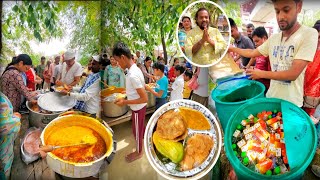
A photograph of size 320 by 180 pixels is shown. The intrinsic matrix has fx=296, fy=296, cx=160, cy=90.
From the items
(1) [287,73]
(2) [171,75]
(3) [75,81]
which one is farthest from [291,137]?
(3) [75,81]

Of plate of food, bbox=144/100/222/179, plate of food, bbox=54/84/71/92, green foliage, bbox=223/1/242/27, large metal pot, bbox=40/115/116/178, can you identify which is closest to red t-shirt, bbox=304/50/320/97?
green foliage, bbox=223/1/242/27

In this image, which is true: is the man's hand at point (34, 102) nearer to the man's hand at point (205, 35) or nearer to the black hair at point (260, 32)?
the man's hand at point (205, 35)

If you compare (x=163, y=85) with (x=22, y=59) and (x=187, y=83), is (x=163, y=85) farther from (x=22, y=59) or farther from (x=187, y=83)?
(x=22, y=59)

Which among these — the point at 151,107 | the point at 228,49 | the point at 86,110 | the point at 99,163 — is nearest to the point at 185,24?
the point at 228,49

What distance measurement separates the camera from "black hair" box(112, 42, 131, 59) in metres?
2.34

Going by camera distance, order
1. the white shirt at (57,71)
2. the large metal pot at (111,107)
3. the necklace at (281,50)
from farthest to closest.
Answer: the large metal pot at (111,107) → the white shirt at (57,71) → the necklace at (281,50)

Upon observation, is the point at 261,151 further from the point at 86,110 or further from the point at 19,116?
the point at 19,116

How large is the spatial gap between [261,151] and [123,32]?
4.63 ft

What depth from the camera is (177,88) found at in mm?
2418

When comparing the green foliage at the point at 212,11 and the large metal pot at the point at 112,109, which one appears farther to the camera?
the large metal pot at the point at 112,109

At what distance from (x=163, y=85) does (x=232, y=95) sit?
574mm

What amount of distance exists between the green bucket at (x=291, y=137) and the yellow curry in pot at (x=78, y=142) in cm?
104

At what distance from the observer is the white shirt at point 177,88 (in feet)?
7.89

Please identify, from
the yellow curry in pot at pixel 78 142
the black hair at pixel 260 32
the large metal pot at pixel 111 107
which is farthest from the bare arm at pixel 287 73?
the yellow curry in pot at pixel 78 142
